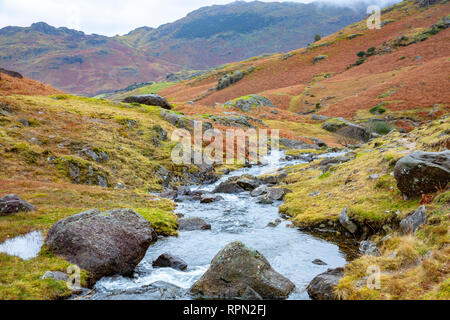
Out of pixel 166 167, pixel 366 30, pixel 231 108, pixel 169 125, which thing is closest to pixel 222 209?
pixel 166 167

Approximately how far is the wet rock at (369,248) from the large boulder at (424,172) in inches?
144

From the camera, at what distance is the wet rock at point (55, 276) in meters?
11.2

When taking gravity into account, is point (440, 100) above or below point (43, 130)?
above

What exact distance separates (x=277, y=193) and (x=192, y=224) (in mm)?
9199

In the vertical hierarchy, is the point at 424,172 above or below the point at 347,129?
below

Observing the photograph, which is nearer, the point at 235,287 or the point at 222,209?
the point at 235,287

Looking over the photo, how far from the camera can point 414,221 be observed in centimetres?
1318

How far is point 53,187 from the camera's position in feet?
74.5

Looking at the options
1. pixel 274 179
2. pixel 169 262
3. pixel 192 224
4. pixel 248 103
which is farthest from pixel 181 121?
pixel 169 262

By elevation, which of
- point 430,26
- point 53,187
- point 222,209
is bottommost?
point 222,209

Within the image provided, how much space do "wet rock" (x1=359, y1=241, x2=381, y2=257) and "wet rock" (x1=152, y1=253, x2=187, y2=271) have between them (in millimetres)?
8323

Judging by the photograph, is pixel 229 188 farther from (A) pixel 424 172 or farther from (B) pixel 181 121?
(B) pixel 181 121
